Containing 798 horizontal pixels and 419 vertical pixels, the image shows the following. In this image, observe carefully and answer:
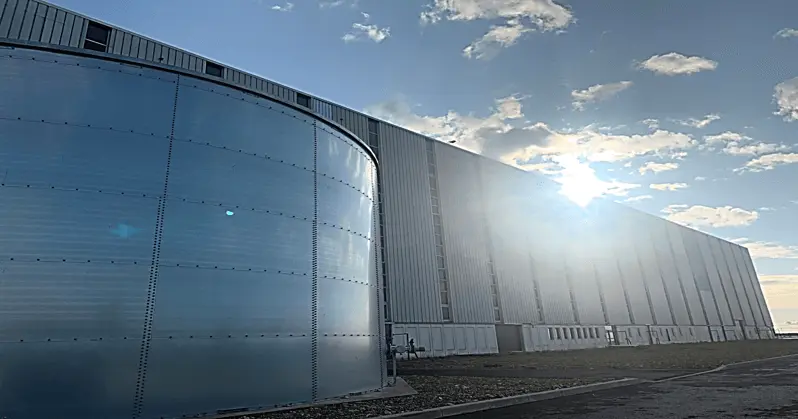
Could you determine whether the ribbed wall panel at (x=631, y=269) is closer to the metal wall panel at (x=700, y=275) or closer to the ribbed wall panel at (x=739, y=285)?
the metal wall panel at (x=700, y=275)

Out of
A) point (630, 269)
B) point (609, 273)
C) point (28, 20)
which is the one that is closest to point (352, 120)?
point (28, 20)

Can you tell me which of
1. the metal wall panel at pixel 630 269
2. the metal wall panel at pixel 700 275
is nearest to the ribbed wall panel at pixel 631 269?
the metal wall panel at pixel 630 269

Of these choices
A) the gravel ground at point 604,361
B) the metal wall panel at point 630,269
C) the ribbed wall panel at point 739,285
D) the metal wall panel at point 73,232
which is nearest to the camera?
the metal wall panel at point 73,232

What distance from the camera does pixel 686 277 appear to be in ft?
231

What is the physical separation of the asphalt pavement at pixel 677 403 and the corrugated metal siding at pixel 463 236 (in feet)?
79.4

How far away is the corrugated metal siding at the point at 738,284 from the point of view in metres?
83.0

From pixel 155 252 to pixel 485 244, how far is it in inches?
1443

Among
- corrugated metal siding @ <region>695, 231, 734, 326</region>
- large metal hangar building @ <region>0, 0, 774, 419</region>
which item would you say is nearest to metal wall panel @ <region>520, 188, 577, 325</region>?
large metal hangar building @ <region>0, 0, 774, 419</region>

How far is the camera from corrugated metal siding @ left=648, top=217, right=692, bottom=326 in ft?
214

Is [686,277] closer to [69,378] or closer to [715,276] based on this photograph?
[715,276]

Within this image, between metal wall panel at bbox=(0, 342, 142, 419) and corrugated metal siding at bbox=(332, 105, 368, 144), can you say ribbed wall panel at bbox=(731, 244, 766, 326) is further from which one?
metal wall panel at bbox=(0, 342, 142, 419)

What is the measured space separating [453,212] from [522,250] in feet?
32.6

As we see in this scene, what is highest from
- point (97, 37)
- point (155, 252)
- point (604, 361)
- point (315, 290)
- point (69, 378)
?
point (97, 37)

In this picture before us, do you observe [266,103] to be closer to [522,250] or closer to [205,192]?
[205,192]
